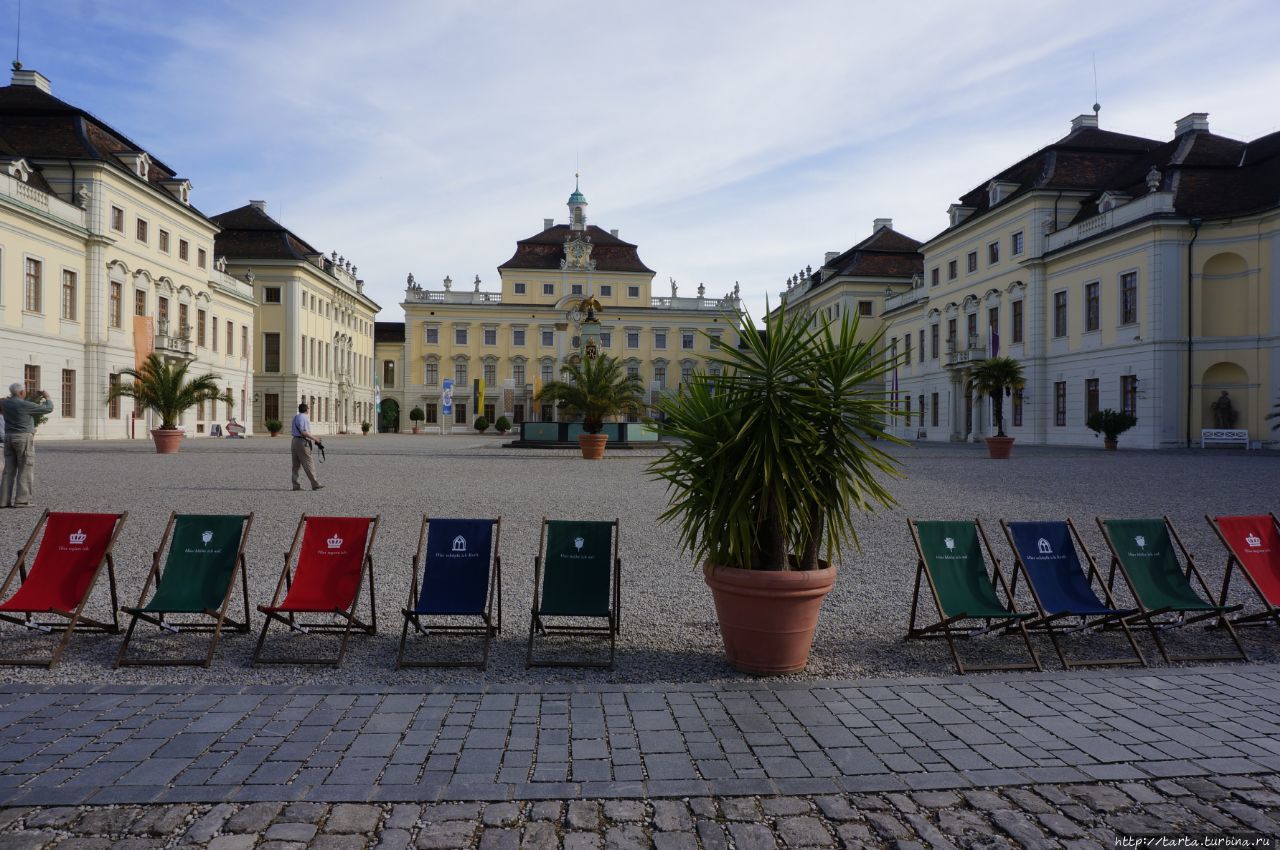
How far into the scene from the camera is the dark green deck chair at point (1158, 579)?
17.6 feet

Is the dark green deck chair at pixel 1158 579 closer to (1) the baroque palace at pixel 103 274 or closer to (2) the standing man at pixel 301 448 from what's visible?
(2) the standing man at pixel 301 448

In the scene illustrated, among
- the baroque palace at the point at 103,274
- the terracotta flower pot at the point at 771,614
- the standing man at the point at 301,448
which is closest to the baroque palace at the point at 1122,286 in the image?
the standing man at the point at 301,448

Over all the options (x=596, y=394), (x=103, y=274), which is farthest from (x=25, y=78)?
(x=596, y=394)

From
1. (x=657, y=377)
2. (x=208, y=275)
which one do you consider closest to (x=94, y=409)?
(x=208, y=275)

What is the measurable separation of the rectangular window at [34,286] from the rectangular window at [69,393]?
278 cm

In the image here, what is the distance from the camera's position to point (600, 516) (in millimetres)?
11719

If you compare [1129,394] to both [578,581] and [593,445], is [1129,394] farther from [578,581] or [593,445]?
[578,581]

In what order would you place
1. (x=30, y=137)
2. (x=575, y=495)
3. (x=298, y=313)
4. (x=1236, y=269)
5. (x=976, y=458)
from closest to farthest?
(x=575, y=495) → (x=976, y=458) → (x=1236, y=269) → (x=30, y=137) → (x=298, y=313)

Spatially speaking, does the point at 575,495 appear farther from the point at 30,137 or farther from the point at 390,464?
the point at 30,137

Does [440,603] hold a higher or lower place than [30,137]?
lower

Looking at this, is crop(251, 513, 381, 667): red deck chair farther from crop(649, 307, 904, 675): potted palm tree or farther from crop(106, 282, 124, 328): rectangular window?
crop(106, 282, 124, 328): rectangular window

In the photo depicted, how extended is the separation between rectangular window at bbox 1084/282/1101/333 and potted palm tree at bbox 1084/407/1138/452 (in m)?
4.77

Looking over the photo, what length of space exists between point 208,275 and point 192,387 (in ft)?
80.7

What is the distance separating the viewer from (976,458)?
85.7ft
